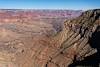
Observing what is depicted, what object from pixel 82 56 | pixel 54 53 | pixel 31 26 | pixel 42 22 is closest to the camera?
pixel 82 56

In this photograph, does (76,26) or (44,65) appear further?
(76,26)

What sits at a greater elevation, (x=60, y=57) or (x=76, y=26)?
(x=76, y=26)

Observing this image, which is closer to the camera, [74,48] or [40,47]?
[74,48]

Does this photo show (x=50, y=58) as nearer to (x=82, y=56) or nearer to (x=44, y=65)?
(x=44, y=65)

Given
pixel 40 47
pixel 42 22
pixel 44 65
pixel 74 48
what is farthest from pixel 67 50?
pixel 42 22

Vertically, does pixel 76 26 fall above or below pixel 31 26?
above

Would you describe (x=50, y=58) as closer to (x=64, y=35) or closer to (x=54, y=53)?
(x=54, y=53)

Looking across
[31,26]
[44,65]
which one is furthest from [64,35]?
[31,26]

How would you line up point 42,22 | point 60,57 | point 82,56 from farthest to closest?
point 42,22, point 60,57, point 82,56

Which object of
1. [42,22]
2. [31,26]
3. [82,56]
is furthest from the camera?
[42,22]
